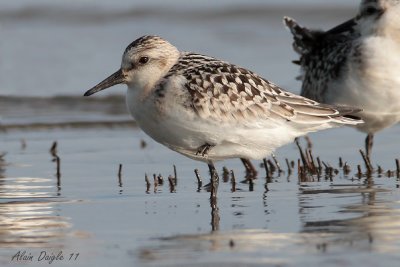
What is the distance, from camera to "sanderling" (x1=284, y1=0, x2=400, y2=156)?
35.8 ft

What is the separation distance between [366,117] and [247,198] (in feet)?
8.11

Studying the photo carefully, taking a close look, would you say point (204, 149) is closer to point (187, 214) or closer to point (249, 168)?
point (187, 214)

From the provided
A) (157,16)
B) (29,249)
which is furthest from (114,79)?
(157,16)

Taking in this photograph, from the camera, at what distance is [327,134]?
1327 centimetres

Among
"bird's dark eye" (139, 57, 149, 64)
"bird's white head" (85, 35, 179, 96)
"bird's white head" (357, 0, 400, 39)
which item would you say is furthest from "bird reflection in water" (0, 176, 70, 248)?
"bird's white head" (357, 0, 400, 39)

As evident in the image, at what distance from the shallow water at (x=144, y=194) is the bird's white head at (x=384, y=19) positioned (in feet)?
4.63

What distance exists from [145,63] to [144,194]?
1.27m

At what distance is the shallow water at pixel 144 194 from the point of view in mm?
7156

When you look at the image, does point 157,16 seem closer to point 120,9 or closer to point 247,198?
point 120,9

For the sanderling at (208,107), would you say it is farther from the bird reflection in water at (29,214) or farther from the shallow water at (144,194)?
the bird reflection in water at (29,214)

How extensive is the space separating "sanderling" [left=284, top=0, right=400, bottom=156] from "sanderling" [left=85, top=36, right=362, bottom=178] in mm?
1709

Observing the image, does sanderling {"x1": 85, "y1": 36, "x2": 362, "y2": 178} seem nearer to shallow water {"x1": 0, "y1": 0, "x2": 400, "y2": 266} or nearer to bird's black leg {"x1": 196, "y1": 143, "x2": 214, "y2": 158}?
bird's black leg {"x1": 196, "y1": 143, "x2": 214, "y2": 158}

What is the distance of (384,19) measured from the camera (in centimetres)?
1105

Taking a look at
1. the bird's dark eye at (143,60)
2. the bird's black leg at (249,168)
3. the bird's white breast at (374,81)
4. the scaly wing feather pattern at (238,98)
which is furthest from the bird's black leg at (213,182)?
the bird's white breast at (374,81)
